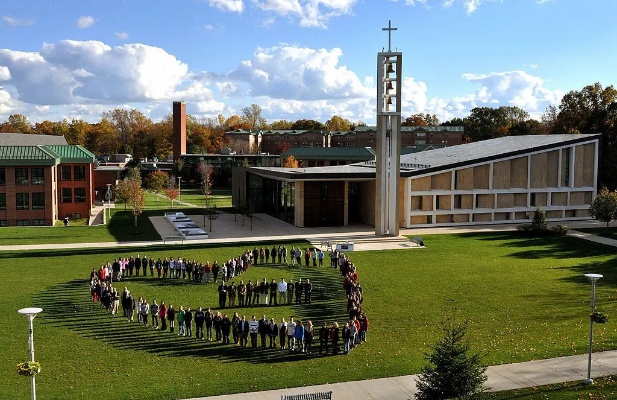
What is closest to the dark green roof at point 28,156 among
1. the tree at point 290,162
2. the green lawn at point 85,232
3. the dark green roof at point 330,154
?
the green lawn at point 85,232

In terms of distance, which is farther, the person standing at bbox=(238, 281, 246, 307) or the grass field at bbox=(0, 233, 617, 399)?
the person standing at bbox=(238, 281, 246, 307)

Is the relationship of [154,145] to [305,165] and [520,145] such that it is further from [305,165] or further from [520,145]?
[520,145]

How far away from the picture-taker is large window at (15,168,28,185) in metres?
52.8

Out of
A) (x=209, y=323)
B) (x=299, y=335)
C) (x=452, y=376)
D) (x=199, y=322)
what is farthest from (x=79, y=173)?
(x=452, y=376)

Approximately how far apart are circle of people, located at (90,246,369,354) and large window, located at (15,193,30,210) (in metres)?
25.2

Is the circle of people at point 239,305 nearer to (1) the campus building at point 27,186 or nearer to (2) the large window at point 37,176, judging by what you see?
(1) the campus building at point 27,186

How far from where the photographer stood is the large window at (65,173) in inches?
2295

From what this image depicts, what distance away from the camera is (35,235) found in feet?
153

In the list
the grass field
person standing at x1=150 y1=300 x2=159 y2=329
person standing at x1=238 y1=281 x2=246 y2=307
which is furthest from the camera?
person standing at x1=238 y1=281 x2=246 y2=307

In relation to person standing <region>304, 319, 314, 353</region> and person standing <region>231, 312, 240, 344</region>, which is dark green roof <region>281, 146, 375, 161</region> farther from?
person standing <region>304, 319, 314, 353</region>

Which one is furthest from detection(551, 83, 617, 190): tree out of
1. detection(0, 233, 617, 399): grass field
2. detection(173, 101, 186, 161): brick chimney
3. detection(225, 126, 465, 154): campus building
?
detection(173, 101, 186, 161): brick chimney

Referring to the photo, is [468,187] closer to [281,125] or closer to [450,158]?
[450,158]

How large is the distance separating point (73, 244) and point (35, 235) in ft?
19.4

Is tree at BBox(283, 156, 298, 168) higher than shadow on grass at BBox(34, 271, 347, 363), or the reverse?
tree at BBox(283, 156, 298, 168)
